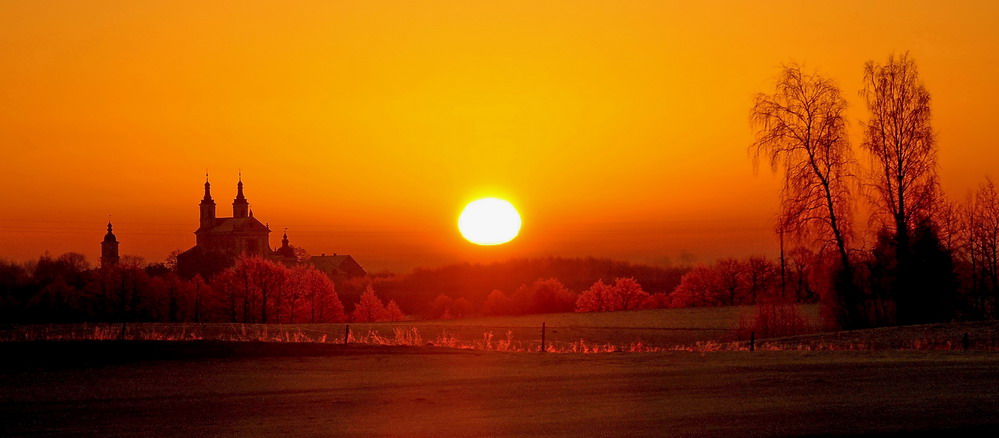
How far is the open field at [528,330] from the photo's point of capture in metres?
51.5

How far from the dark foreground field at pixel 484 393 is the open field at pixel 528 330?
17.0 meters

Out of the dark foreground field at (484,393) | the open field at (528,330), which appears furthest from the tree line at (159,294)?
the dark foreground field at (484,393)

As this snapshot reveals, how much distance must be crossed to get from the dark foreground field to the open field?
16987 millimetres

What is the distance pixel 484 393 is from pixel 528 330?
43.3 m

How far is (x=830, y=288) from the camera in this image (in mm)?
45875

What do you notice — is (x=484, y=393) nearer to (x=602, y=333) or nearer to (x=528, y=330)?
(x=528, y=330)

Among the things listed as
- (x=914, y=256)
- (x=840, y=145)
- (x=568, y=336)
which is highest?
(x=840, y=145)

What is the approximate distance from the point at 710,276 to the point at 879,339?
78704 mm

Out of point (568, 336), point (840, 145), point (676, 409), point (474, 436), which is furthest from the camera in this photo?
point (568, 336)

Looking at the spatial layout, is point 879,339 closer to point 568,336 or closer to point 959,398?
point 959,398

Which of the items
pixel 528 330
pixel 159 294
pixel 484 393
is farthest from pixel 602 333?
pixel 159 294

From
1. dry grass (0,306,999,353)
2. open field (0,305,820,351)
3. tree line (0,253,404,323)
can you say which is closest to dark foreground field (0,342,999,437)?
dry grass (0,306,999,353)

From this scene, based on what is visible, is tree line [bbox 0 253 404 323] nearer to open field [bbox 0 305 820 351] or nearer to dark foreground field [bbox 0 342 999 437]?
open field [bbox 0 305 820 351]

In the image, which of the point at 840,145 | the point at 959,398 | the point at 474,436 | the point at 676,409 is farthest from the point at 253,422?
the point at 840,145
